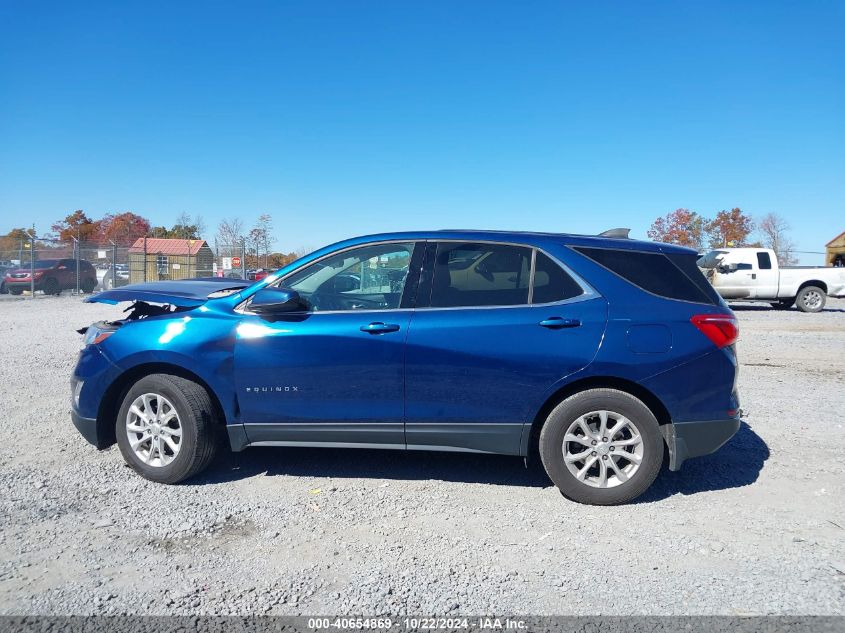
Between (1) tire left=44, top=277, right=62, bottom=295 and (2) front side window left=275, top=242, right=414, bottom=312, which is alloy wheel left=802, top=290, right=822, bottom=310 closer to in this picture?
(2) front side window left=275, top=242, right=414, bottom=312

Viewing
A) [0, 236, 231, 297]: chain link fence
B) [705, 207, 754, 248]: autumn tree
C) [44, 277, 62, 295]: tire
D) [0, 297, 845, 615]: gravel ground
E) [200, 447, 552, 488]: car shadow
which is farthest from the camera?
[705, 207, 754, 248]: autumn tree

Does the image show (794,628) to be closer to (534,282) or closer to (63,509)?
(534,282)

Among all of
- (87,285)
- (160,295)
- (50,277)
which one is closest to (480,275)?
(160,295)

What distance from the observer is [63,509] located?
387 cm

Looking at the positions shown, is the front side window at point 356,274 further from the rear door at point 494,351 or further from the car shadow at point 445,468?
the car shadow at point 445,468

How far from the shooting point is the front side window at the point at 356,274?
4.26 metres

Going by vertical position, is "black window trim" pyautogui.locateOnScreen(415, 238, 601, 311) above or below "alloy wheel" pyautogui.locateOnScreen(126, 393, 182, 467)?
above

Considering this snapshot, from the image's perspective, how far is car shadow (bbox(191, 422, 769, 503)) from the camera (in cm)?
443

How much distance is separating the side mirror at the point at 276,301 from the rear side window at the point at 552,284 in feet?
5.29

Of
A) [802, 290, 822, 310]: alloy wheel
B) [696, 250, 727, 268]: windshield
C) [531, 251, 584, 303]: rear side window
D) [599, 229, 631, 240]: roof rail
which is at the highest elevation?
[599, 229, 631, 240]: roof rail

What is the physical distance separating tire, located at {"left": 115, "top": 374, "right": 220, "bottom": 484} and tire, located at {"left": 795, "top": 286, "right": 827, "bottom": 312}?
779 inches

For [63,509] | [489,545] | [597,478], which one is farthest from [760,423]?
[63,509]

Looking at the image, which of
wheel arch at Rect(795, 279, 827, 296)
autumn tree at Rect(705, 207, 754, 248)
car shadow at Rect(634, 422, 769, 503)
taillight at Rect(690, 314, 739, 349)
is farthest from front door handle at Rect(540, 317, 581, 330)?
autumn tree at Rect(705, 207, 754, 248)

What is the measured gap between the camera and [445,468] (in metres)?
4.70
